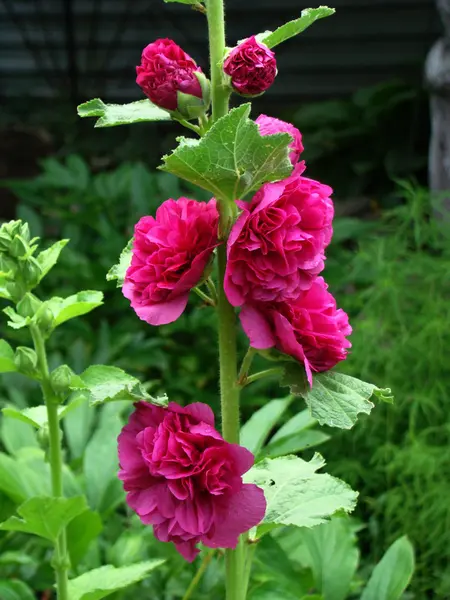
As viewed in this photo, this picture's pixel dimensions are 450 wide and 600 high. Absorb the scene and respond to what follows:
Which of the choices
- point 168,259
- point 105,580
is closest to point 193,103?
point 168,259

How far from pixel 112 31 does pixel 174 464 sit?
408cm

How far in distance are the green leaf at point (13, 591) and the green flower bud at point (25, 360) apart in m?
0.36

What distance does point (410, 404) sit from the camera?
71.3 inches

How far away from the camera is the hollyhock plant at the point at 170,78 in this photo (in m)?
0.80

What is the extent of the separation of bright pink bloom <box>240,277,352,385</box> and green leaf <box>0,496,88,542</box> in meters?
0.30

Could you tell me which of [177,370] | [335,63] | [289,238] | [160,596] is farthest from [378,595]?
[335,63]

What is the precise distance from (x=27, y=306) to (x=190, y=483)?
292mm

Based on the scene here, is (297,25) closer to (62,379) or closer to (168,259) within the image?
(168,259)

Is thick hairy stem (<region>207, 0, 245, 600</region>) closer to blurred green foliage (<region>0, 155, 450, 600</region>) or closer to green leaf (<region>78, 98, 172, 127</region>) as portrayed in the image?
green leaf (<region>78, 98, 172, 127</region>)

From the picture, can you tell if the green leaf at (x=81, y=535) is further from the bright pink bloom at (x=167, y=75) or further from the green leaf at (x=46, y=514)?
the bright pink bloom at (x=167, y=75)

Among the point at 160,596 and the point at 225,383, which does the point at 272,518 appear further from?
the point at 160,596

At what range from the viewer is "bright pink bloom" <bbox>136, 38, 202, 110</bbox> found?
0.80 meters

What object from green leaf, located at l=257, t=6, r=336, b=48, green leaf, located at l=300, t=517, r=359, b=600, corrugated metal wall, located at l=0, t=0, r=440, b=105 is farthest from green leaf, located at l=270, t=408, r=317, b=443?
corrugated metal wall, located at l=0, t=0, r=440, b=105

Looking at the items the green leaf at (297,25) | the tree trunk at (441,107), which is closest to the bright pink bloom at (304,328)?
the green leaf at (297,25)
